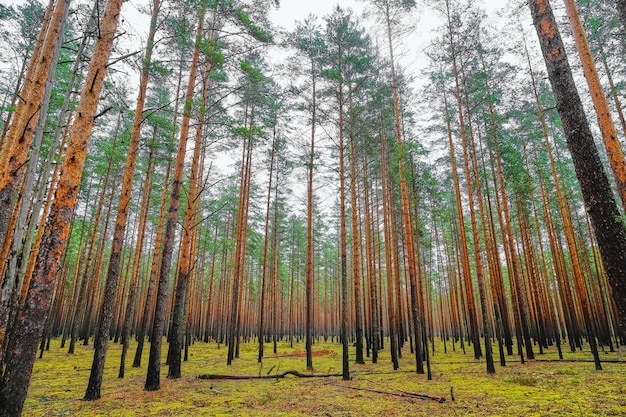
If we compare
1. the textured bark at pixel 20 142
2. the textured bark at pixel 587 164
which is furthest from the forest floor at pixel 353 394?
the textured bark at pixel 20 142

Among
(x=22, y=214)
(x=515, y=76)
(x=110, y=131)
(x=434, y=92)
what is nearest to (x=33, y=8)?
(x=110, y=131)

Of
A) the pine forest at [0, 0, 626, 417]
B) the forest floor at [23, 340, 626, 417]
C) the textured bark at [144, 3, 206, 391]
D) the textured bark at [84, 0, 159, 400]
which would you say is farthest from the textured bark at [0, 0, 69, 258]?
the forest floor at [23, 340, 626, 417]

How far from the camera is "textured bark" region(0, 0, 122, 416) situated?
371 centimetres

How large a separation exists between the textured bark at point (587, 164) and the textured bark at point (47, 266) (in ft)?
23.4

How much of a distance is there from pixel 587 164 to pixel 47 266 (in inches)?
300

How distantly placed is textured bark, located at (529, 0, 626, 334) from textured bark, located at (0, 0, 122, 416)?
712 cm

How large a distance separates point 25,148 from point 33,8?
28.5ft

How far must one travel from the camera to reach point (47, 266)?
3936mm

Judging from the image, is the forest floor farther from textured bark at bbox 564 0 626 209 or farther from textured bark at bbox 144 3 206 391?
textured bark at bbox 564 0 626 209

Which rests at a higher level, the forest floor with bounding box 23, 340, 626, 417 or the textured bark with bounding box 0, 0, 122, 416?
the textured bark with bounding box 0, 0, 122, 416

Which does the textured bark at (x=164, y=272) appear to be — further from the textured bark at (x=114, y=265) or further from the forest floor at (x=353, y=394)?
A: the textured bark at (x=114, y=265)

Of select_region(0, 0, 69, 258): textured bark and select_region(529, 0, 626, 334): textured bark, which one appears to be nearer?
select_region(529, 0, 626, 334): textured bark

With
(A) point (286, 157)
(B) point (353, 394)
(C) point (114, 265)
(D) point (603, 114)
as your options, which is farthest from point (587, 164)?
Result: (A) point (286, 157)

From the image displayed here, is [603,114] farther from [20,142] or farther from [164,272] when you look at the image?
[20,142]
